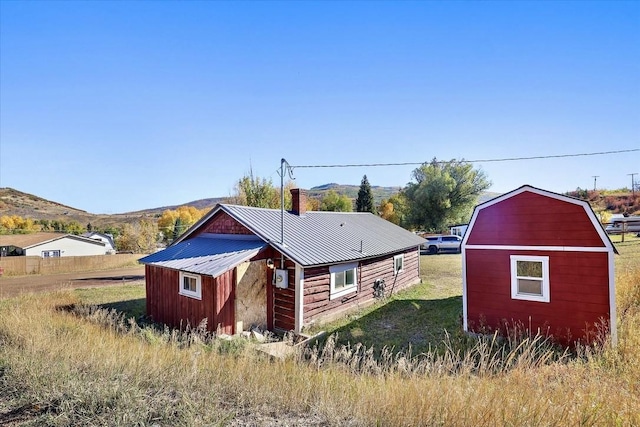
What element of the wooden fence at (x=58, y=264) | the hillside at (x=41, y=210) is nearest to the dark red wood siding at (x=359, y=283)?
the wooden fence at (x=58, y=264)

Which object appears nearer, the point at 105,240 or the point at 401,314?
the point at 401,314

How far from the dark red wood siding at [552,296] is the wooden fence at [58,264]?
106 feet

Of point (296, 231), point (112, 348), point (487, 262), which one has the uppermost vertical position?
point (296, 231)

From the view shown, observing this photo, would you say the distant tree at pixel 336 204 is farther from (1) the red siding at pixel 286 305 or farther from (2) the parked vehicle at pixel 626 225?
(1) the red siding at pixel 286 305

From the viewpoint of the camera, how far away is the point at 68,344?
571 centimetres

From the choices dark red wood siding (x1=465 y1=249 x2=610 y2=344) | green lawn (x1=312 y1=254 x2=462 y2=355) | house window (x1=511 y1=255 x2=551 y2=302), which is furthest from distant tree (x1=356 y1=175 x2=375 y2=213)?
house window (x1=511 y1=255 x2=551 y2=302)

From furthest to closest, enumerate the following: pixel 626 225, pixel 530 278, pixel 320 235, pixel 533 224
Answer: pixel 626 225, pixel 320 235, pixel 530 278, pixel 533 224

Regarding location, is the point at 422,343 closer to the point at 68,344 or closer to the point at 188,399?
the point at 188,399

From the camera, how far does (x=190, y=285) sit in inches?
466

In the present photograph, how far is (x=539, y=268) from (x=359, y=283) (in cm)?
664

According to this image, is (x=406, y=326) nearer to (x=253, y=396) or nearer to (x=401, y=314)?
(x=401, y=314)

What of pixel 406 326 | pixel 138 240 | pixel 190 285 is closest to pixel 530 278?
pixel 406 326

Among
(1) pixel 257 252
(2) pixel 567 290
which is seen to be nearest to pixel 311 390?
(1) pixel 257 252

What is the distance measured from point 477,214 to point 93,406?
10.4 metres
